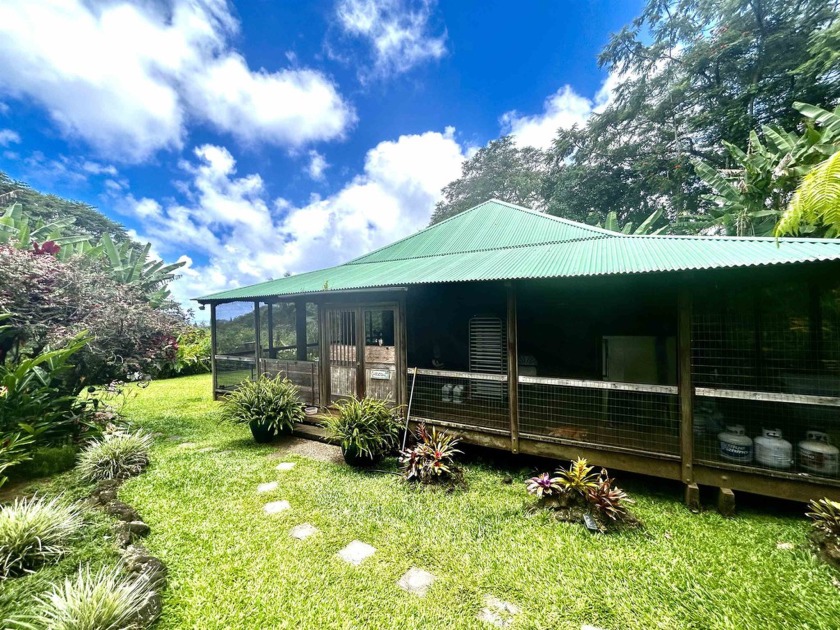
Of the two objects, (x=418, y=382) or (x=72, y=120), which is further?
(x=72, y=120)

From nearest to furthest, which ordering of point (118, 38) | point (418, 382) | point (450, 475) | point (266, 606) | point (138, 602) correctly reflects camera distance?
point (138, 602) < point (266, 606) < point (450, 475) < point (418, 382) < point (118, 38)

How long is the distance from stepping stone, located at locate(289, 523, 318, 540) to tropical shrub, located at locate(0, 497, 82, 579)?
188 cm

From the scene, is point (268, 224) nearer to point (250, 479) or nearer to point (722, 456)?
point (250, 479)

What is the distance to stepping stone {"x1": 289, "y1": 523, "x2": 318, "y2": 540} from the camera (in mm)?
3389

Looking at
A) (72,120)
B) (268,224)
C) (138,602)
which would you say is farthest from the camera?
(268,224)

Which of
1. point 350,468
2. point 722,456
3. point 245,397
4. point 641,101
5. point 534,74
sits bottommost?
point 350,468

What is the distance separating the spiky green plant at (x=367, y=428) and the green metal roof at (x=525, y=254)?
206 cm

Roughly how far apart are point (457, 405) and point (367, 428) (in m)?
1.73

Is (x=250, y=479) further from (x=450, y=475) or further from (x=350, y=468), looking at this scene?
(x=450, y=475)

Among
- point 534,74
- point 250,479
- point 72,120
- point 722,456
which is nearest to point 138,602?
point 250,479

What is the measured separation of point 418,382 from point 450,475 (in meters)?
1.74

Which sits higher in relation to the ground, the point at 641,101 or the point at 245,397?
the point at 641,101

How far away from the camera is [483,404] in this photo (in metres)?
6.28

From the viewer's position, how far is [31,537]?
282 cm
